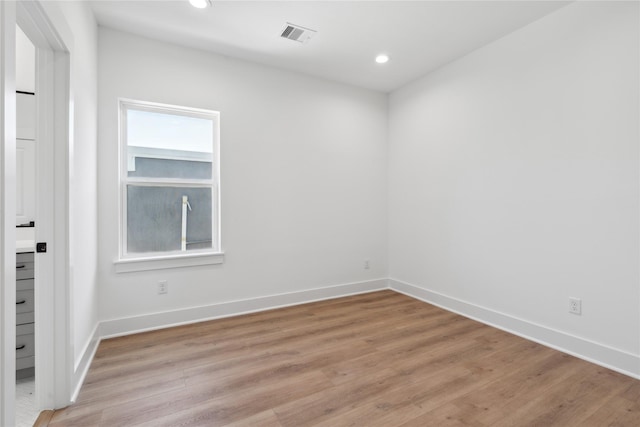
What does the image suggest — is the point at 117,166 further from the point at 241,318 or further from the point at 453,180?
the point at 453,180

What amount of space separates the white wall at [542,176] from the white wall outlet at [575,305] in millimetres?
31

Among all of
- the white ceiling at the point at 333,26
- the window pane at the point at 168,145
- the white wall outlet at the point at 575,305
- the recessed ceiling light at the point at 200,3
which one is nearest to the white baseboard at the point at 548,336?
the white wall outlet at the point at 575,305

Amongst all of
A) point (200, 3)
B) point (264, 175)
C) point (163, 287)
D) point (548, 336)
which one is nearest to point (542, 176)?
point (548, 336)

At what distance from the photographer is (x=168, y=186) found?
3.00 metres

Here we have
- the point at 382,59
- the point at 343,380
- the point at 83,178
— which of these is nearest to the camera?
the point at 343,380

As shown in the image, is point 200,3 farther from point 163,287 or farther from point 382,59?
point 163,287

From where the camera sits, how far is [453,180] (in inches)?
131

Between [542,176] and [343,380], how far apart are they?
7.65 ft

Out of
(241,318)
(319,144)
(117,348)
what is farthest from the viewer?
(319,144)

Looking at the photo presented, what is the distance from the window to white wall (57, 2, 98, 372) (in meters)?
0.31

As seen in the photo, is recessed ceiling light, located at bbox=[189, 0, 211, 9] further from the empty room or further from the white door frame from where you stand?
the white door frame

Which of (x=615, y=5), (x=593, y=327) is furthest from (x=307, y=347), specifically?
(x=615, y=5)

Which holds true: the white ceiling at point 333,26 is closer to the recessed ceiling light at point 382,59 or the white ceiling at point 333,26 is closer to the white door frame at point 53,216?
the recessed ceiling light at point 382,59

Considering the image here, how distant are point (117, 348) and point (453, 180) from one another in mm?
3597
